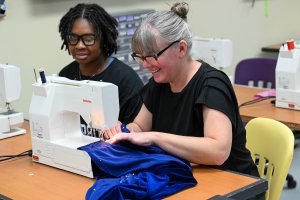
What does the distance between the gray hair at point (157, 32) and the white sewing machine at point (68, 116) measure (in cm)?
22

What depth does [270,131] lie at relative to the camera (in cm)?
210

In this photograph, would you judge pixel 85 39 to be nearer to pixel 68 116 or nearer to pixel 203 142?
pixel 68 116

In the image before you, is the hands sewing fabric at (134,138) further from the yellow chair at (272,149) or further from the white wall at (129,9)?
the white wall at (129,9)

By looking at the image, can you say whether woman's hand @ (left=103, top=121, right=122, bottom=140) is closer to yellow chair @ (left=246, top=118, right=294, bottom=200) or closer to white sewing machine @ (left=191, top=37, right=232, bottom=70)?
yellow chair @ (left=246, top=118, right=294, bottom=200)

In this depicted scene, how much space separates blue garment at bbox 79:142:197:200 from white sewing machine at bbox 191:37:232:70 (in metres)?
1.61

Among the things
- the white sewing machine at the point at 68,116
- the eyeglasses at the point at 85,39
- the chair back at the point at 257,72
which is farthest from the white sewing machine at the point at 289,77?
the white sewing machine at the point at 68,116

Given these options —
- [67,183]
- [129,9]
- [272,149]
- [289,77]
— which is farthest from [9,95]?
[129,9]

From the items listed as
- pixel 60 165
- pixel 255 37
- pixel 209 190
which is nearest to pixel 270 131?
pixel 209 190

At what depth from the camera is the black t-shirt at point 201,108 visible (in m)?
1.85

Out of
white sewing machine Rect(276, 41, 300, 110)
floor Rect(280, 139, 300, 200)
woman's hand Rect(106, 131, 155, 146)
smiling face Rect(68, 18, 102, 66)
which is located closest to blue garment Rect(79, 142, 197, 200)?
woman's hand Rect(106, 131, 155, 146)

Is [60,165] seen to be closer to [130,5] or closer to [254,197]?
[254,197]

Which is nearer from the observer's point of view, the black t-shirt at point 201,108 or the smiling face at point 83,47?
the black t-shirt at point 201,108

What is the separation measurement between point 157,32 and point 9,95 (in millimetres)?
819

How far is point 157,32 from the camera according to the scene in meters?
1.86
